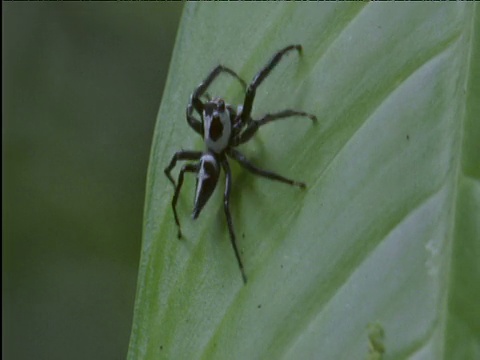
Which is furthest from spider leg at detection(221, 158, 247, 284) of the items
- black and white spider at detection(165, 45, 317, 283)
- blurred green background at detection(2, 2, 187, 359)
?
blurred green background at detection(2, 2, 187, 359)

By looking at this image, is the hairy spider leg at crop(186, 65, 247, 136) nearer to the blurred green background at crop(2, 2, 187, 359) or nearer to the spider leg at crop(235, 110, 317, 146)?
the spider leg at crop(235, 110, 317, 146)

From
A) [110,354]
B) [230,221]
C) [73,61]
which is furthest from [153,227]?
[73,61]

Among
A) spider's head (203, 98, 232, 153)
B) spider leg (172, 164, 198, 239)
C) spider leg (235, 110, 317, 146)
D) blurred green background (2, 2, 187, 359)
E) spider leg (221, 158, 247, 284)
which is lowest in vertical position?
blurred green background (2, 2, 187, 359)

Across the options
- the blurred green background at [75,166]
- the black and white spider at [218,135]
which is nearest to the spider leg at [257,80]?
the black and white spider at [218,135]

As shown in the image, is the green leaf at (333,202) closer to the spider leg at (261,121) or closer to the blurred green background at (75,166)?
the spider leg at (261,121)

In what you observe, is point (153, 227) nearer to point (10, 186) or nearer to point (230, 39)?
point (230, 39)

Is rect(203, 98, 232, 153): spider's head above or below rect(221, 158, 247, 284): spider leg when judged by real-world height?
above

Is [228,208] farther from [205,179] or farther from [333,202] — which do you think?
[333,202]

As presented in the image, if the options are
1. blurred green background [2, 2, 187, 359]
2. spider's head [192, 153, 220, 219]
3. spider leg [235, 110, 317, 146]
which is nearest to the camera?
spider leg [235, 110, 317, 146]
